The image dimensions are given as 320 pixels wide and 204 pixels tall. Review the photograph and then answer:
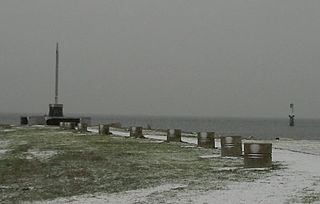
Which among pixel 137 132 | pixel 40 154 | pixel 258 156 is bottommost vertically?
pixel 40 154

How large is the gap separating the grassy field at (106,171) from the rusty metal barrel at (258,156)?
557 millimetres

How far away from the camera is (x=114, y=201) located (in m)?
14.4

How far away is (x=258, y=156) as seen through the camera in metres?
21.2

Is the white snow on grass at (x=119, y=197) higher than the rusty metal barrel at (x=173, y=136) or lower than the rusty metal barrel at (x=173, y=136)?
lower

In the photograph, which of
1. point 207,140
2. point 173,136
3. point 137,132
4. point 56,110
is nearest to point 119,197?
point 207,140

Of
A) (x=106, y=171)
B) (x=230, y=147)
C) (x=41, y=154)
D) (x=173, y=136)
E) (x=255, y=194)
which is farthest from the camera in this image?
(x=173, y=136)

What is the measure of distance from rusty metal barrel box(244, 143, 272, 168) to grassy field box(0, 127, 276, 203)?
1.83 ft

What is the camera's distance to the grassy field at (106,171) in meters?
16.9

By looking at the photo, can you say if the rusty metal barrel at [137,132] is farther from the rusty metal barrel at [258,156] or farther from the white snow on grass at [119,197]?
the white snow on grass at [119,197]

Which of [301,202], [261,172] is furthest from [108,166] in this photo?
[301,202]

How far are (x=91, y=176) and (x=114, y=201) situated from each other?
17.8 feet

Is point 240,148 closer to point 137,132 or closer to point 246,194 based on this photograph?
point 246,194

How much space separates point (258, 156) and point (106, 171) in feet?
16.3

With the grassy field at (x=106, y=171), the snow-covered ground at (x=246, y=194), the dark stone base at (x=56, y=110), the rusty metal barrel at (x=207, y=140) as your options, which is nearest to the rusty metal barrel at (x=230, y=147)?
the grassy field at (x=106, y=171)
